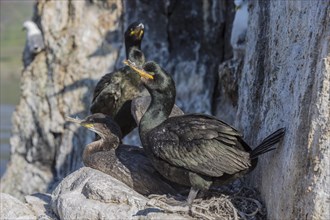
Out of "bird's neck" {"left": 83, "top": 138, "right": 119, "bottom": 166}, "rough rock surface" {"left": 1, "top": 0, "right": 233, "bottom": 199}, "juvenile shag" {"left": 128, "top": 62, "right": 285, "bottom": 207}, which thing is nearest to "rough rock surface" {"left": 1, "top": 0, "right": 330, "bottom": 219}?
"rough rock surface" {"left": 1, "top": 0, "right": 233, "bottom": 199}

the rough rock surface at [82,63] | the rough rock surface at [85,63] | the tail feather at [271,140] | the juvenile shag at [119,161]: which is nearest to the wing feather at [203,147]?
the tail feather at [271,140]

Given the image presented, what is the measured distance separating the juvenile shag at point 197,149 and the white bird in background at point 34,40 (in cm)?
656

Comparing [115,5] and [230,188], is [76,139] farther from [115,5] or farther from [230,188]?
[230,188]

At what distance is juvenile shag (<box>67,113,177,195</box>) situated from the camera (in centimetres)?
645

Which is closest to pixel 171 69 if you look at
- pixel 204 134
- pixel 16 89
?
pixel 204 134

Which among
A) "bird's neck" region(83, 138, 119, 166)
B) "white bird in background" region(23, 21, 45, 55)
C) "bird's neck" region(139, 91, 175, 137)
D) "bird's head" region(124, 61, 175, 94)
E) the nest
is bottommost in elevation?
the nest

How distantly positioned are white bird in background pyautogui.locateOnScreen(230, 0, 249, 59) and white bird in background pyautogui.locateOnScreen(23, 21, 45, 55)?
4.13 meters

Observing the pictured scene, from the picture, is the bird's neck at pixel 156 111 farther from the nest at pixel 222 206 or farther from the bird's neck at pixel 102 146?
the bird's neck at pixel 102 146

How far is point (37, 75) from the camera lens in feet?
41.9

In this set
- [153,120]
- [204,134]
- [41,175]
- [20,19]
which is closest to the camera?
[204,134]

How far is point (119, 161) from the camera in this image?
666 centimetres

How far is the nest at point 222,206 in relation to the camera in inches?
228

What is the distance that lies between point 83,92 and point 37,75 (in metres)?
0.83

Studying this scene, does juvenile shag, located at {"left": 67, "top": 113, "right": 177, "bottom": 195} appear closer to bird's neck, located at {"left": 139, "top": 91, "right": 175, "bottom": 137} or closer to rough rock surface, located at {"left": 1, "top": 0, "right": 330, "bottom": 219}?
bird's neck, located at {"left": 139, "top": 91, "right": 175, "bottom": 137}
